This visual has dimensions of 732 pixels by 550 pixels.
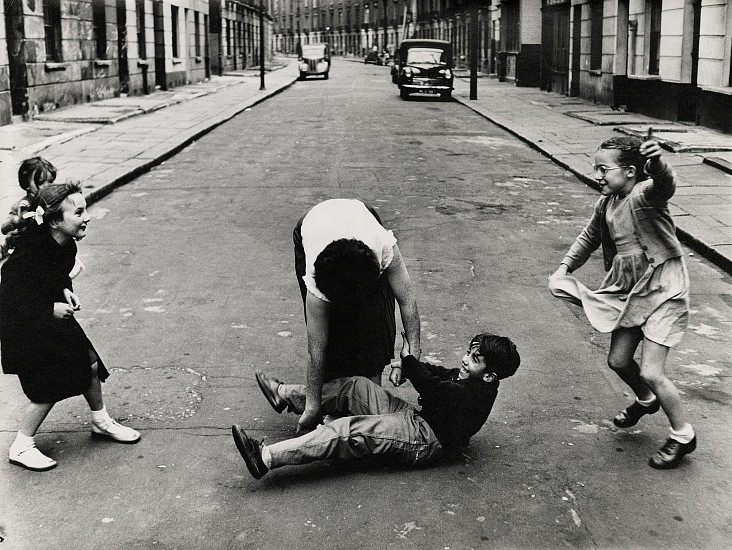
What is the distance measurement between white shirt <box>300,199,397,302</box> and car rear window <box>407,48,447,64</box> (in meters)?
26.9

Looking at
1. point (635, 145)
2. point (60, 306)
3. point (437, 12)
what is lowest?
point (60, 306)

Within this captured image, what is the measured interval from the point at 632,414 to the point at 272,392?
1762 millimetres

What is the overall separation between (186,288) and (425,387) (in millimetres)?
3512

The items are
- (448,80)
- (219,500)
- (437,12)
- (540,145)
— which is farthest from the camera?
(437,12)

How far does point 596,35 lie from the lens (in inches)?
1011

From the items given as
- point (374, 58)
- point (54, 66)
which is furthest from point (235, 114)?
point (374, 58)

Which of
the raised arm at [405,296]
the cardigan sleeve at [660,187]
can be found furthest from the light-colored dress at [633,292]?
the raised arm at [405,296]

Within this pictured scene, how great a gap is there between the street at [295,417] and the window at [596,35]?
1611 cm

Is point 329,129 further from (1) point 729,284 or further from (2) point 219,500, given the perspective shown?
(2) point 219,500

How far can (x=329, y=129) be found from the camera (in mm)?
19203

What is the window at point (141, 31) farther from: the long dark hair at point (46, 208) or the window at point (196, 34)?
the long dark hair at point (46, 208)

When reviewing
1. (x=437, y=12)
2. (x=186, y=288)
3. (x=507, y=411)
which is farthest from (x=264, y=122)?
(x=437, y=12)

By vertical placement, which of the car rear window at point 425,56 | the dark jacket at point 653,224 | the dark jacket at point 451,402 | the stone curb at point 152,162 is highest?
the car rear window at point 425,56

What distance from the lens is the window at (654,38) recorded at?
21141mm
